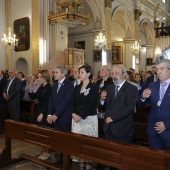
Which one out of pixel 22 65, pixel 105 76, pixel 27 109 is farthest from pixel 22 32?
pixel 105 76

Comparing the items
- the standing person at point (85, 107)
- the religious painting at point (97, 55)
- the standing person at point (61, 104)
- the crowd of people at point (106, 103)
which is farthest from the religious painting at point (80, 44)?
the standing person at point (85, 107)

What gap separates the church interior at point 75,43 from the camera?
2723 mm

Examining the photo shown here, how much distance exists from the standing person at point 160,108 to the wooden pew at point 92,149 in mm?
462

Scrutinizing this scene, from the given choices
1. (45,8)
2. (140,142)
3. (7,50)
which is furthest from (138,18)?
(140,142)

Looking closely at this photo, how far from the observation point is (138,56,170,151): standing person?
2652 mm

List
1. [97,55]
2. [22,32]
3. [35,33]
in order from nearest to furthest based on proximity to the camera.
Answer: [35,33] → [22,32] → [97,55]

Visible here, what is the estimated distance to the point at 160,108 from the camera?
2695 mm

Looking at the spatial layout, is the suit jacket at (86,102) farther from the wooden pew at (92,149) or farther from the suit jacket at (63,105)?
the wooden pew at (92,149)

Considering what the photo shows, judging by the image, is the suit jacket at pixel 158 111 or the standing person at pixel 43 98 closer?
the suit jacket at pixel 158 111

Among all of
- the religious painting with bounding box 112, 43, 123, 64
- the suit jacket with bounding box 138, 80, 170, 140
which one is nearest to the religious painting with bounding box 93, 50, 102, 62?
the religious painting with bounding box 112, 43, 123, 64

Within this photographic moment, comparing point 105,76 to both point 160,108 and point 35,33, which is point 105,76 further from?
point 35,33

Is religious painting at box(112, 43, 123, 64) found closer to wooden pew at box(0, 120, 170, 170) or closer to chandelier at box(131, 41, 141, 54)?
chandelier at box(131, 41, 141, 54)

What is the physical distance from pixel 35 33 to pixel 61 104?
8079 mm

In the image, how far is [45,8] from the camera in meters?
11.2
